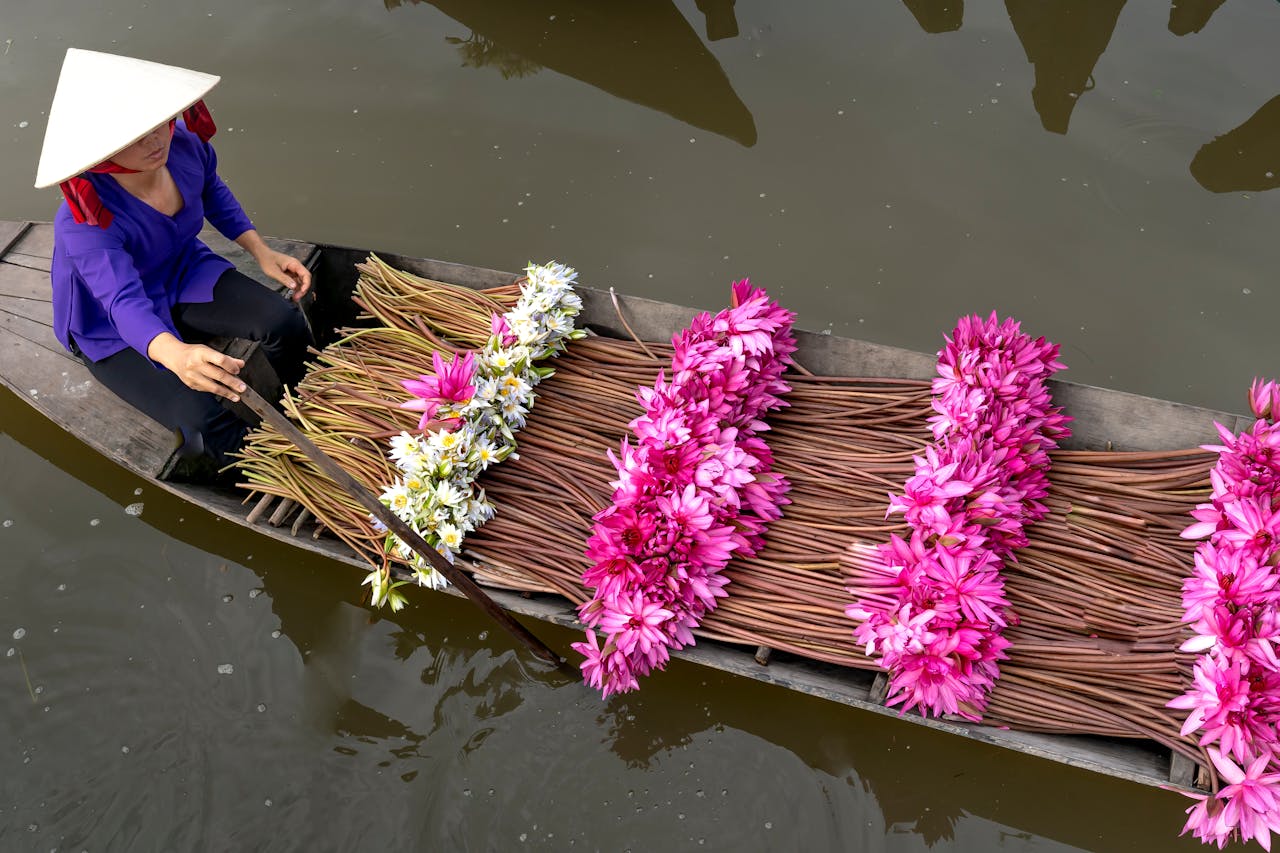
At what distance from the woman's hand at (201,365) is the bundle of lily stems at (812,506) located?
50 centimetres

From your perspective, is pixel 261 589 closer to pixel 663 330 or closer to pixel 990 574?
pixel 663 330

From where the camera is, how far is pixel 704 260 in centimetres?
447

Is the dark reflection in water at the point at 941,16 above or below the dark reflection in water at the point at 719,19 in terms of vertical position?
above

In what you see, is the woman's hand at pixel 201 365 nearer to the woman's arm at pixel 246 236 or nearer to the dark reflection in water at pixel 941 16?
the woman's arm at pixel 246 236

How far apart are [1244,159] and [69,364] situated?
5.35m

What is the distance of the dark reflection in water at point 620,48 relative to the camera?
497 cm

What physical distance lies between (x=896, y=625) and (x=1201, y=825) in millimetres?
884

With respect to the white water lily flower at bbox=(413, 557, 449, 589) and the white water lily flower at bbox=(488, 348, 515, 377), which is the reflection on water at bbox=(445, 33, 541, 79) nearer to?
the white water lily flower at bbox=(488, 348, 515, 377)

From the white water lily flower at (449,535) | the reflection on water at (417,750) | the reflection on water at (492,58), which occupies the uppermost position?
A: the reflection on water at (492,58)

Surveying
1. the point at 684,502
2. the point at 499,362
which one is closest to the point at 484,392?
the point at 499,362

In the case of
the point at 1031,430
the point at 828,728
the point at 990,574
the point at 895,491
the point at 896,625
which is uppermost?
the point at 1031,430

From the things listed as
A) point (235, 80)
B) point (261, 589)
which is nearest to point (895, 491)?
point (261, 589)

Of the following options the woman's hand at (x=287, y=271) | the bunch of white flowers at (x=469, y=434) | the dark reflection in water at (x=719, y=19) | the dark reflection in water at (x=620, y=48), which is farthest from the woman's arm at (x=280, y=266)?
the dark reflection in water at (x=719, y=19)

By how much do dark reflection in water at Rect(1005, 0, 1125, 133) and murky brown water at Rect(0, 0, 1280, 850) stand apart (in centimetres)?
2
